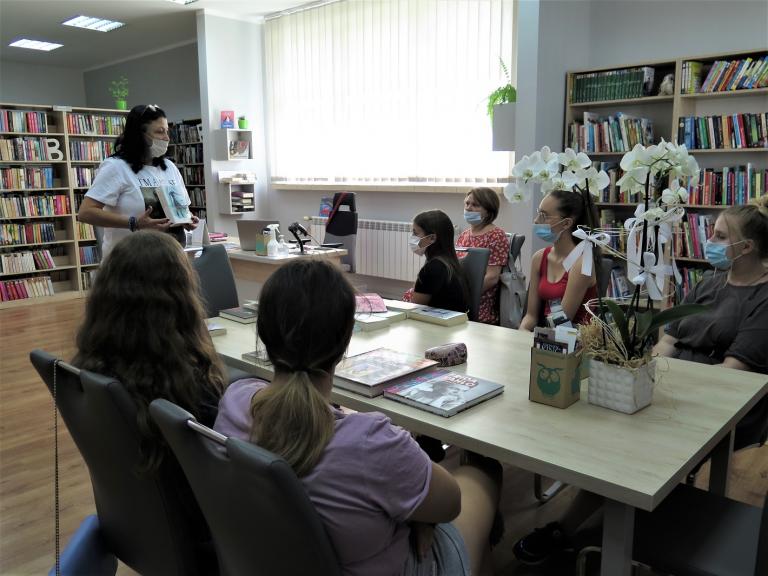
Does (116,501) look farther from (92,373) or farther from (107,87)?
(107,87)

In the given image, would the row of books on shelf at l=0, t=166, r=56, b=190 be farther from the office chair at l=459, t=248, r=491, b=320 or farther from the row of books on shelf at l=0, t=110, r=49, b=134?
the office chair at l=459, t=248, r=491, b=320

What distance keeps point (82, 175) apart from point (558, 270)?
593cm

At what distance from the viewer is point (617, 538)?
4.07 ft

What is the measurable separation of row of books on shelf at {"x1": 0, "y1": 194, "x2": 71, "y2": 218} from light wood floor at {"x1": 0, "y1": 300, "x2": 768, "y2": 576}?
3.33m

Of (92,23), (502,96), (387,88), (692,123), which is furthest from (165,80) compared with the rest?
(692,123)

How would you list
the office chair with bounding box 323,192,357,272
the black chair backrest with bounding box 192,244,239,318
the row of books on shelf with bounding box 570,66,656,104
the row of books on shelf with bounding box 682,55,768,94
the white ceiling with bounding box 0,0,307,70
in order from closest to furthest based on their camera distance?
the black chair backrest with bounding box 192,244,239,318 → the row of books on shelf with bounding box 682,55,768,94 → the row of books on shelf with bounding box 570,66,656,104 → the office chair with bounding box 323,192,357,272 → the white ceiling with bounding box 0,0,307,70

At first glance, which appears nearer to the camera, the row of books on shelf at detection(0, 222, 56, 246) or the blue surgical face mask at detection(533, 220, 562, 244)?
the blue surgical face mask at detection(533, 220, 562, 244)

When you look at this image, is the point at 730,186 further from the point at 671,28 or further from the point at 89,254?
the point at 89,254

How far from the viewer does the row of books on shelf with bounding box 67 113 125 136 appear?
22.3 ft

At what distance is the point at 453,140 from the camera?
215 inches

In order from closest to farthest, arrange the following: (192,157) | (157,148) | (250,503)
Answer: (250,503), (157,148), (192,157)

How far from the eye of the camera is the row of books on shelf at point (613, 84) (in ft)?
14.1

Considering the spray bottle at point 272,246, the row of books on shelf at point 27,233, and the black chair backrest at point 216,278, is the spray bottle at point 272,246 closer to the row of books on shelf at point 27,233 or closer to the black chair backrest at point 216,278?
the black chair backrest at point 216,278

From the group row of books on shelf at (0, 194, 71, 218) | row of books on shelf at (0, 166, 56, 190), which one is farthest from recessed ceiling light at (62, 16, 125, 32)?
row of books on shelf at (0, 194, 71, 218)
